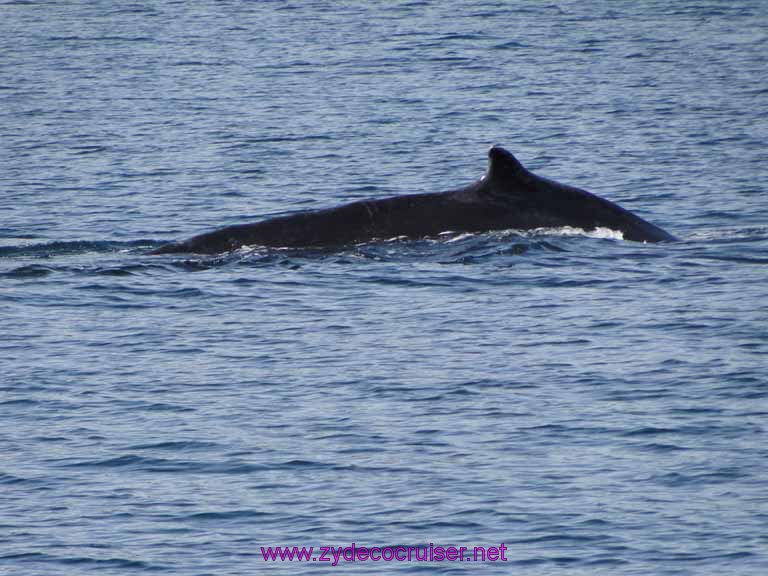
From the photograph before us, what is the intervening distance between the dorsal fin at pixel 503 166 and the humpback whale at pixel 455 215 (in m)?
0.01

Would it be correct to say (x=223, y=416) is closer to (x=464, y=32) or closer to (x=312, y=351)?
(x=312, y=351)

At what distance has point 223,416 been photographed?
14.7m

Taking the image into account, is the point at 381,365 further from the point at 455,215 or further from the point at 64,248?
the point at 64,248

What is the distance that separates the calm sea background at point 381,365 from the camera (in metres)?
12.1

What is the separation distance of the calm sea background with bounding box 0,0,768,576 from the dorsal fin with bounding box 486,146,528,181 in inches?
28.6

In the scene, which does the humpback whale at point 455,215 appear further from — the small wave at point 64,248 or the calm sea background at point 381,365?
the small wave at point 64,248

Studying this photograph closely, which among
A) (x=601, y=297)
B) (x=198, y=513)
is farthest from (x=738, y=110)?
(x=198, y=513)

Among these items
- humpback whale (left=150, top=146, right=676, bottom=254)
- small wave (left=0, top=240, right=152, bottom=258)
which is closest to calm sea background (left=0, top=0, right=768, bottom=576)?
small wave (left=0, top=240, right=152, bottom=258)

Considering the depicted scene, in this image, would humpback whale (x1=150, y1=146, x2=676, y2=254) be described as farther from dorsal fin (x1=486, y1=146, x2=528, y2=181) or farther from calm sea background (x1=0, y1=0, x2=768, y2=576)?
calm sea background (x1=0, y1=0, x2=768, y2=576)

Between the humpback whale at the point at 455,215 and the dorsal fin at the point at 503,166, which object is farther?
the humpback whale at the point at 455,215

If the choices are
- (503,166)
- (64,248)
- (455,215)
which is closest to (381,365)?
(455,215)

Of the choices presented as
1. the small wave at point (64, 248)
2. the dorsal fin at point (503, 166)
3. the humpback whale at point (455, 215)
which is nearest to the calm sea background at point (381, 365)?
the small wave at point (64, 248)

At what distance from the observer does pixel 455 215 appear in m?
20.1

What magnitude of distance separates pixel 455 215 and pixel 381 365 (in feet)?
14.1
